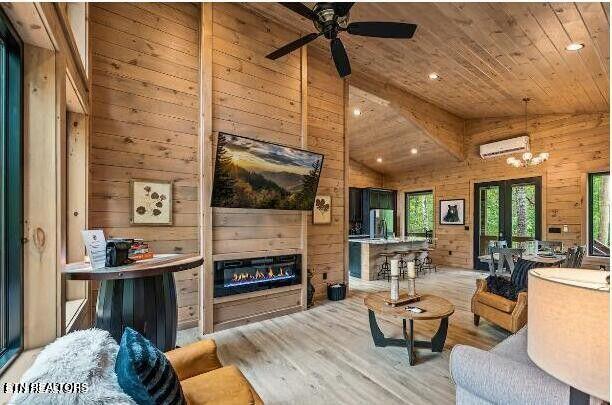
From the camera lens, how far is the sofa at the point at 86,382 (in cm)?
94

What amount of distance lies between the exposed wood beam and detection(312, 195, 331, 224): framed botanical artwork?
6.71 ft

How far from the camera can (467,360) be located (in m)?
1.50

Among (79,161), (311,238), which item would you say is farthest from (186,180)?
(311,238)

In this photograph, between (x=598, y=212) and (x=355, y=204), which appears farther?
(x=355, y=204)

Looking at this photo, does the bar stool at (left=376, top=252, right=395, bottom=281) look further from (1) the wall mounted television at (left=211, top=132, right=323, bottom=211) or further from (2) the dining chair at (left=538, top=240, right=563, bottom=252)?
(1) the wall mounted television at (left=211, top=132, right=323, bottom=211)

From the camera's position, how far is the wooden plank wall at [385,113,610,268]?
5.68 meters

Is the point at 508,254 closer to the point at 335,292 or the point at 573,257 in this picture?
the point at 573,257

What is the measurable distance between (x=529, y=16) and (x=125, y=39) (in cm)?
403

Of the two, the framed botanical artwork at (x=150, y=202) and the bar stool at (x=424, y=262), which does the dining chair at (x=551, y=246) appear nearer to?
the bar stool at (x=424, y=262)

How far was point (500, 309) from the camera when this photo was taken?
10.4 feet

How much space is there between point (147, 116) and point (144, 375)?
294 cm

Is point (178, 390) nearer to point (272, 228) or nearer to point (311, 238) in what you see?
point (272, 228)

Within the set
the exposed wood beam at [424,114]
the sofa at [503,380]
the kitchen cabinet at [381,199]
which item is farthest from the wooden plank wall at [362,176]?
the sofa at [503,380]

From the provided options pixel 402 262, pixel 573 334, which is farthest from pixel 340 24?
pixel 402 262
